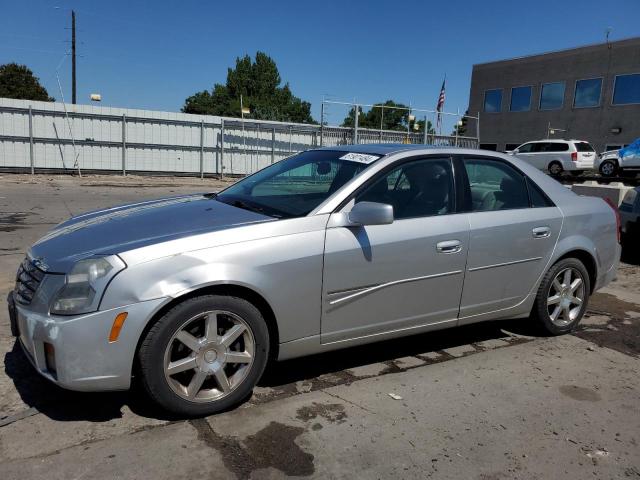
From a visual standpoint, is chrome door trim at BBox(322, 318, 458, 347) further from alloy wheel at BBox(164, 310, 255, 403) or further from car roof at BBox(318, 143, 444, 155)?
car roof at BBox(318, 143, 444, 155)

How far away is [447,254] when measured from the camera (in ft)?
12.1

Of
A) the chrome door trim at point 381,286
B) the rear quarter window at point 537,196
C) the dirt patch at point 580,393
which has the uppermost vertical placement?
the rear quarter window at point 537,196

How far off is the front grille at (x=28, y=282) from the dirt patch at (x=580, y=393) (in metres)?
3.32

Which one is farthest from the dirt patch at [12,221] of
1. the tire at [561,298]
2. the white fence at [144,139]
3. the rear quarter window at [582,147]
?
the rear quarter window at [582,147]

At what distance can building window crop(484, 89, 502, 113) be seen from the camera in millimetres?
39000

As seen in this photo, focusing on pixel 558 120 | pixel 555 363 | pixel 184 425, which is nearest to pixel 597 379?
pixel 555 363

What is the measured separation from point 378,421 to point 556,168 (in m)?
24.8

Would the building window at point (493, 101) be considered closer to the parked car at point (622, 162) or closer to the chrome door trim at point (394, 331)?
the parked car at point (622, 162)

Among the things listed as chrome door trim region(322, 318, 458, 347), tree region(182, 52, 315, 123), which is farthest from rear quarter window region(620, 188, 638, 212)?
tree region(182, 52, 315, 123)

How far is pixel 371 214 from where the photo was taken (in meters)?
3.22

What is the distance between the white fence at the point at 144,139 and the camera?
60.2ft

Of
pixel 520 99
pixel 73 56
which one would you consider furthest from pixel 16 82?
pixel 520 99

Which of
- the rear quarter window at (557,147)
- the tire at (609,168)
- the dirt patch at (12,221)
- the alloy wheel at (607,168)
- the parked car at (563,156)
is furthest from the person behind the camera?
the rear quarter window at (557,147)

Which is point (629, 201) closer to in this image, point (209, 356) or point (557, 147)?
point (209, 356)
